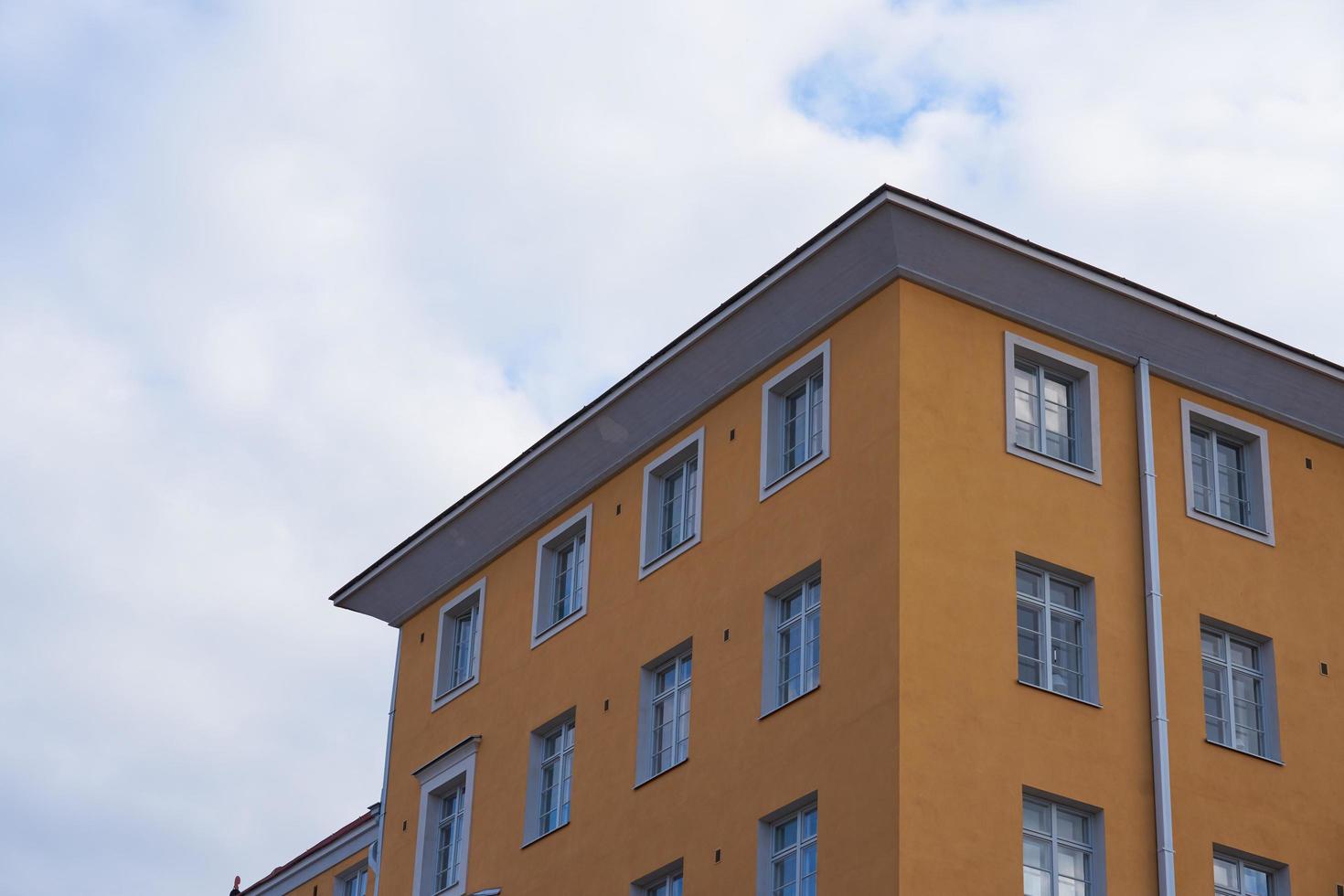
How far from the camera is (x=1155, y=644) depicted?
29422mm

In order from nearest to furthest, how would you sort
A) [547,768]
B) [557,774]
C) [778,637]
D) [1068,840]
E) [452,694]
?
[1068,840], [778,637], [557,774], [547,768], [452,694]

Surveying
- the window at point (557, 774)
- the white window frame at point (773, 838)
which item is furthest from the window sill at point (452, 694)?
the white window frame at point (773, 838)

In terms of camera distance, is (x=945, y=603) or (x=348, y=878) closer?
(x=945, y=603)

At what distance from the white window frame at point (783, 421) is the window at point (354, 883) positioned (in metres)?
16.4

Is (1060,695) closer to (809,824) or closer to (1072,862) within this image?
(1072,862)

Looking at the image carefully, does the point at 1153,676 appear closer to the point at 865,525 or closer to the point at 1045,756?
the point at 1045,756

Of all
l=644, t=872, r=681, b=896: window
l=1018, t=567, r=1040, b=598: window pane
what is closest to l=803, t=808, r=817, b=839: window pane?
l=644, t=872, r=681, b=896: window

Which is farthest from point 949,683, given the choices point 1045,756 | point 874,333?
point 874,333

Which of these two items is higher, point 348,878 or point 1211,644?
point 348,878

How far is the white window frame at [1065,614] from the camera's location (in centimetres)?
2883

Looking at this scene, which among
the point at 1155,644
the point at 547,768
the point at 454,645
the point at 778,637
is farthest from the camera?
the point at 454,645

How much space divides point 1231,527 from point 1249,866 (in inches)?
182

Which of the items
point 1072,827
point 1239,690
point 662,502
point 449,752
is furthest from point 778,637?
point 449,752

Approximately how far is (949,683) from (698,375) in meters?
7.04
